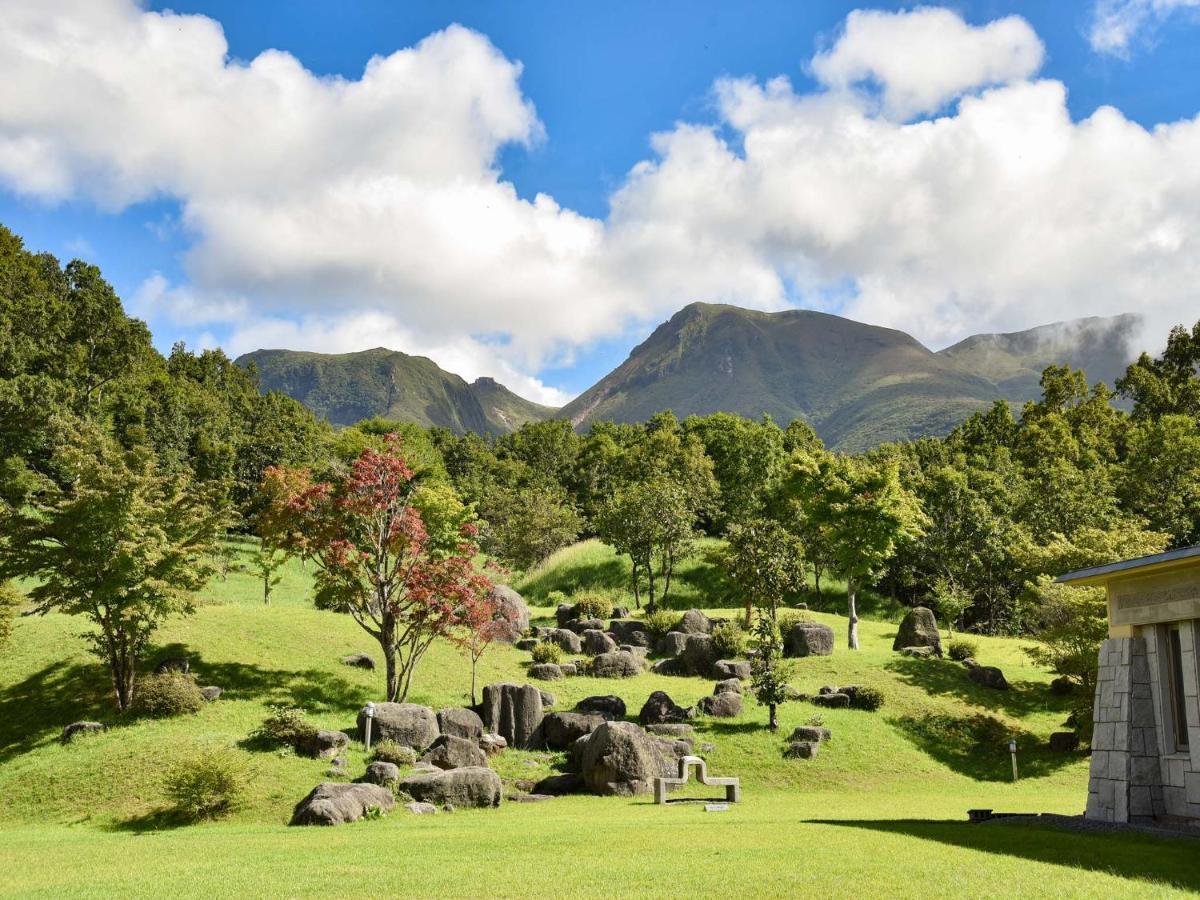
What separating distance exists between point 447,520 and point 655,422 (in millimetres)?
69053

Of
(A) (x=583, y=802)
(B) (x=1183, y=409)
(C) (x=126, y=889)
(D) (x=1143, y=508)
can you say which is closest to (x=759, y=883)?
(C) (x=126, y=889)

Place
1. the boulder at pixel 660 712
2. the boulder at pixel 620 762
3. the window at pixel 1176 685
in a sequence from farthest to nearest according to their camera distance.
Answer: the boulder at pixel 660 712 < the boulder at pixel 620 762 < the window at pixel 1176 685

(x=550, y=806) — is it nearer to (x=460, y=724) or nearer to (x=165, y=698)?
(x=460, y=724)

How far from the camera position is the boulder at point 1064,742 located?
29.3m

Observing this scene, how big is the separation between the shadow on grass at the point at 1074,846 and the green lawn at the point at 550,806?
0.07m

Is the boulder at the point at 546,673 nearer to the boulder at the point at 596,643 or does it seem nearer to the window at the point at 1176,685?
the boulder at the point at 596,643

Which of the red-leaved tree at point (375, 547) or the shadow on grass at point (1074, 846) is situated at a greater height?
the red-leaved tree at point (375, 547)

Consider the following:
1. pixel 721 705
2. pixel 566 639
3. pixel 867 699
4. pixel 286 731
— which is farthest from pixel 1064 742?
pixel 286 731

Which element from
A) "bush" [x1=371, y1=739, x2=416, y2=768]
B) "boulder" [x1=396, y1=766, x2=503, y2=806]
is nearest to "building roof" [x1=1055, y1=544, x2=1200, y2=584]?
"boulder" [x1=396, y1=766, x2=503, y2=806]

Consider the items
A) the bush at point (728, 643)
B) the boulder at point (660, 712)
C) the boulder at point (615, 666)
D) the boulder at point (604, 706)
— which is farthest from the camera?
the bush at point (728, 643)

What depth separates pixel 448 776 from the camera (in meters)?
21.7

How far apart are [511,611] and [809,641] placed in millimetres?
14277

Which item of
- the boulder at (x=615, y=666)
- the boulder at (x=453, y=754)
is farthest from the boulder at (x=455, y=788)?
the boulder at (x=615, y=666)

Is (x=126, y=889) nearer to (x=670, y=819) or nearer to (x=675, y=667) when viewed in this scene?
(x=670, y=819)
